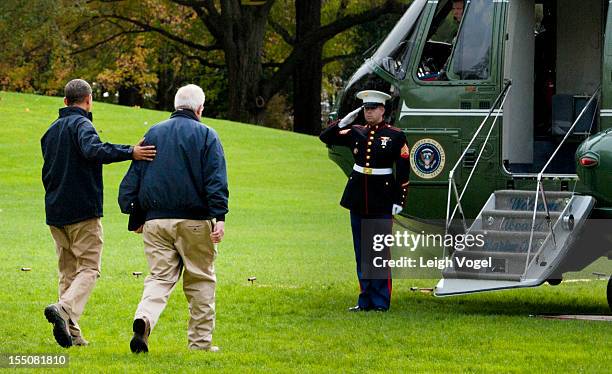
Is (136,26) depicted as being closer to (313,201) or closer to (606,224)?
(313,201)

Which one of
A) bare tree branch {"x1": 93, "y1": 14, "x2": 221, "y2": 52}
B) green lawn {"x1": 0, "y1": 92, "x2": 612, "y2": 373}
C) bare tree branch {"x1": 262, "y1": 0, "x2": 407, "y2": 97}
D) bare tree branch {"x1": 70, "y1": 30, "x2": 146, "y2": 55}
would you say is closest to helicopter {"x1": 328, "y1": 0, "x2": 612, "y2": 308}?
green lawn {"x1": 0, "y1": 92, "x2": 612, "y2": 373}

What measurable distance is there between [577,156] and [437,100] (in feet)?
6.13


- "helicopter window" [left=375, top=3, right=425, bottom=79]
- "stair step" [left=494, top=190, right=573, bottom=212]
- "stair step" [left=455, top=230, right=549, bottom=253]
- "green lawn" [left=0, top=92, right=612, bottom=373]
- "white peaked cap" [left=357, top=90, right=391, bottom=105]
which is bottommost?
"green lawn" [left=0, top=92, right=612, bottom=373]

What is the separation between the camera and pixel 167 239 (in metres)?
8.75

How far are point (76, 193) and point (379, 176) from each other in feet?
10.1

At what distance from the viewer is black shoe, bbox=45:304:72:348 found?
884cm

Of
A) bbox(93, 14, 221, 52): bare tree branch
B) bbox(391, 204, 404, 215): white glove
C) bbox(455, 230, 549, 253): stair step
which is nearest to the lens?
bbox(455, 230, 549, 253): stair step

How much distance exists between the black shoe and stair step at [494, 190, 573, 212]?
14.0 ft

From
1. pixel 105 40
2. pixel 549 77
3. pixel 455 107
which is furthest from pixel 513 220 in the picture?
pixel 105 40

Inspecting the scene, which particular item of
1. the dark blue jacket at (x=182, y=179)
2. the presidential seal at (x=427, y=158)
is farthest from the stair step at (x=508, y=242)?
the dark blue jacket at (x=182, y=179)

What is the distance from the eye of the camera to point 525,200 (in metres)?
11.6

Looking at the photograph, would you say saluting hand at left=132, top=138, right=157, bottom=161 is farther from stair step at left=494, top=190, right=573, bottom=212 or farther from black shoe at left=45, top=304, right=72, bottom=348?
stair step at left=494, top=190, right=573, bottom=212

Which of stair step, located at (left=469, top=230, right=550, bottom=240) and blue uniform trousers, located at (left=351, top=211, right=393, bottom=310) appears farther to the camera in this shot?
blue uniform trousers, located at (left=351, top=211, right=393, bottom=310)

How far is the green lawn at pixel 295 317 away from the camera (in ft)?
28.6
